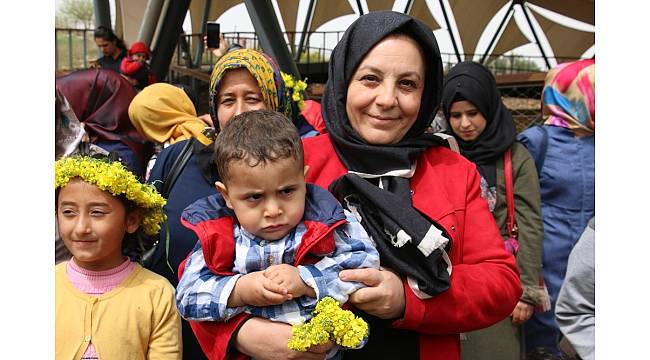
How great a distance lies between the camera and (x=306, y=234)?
1.73 meters

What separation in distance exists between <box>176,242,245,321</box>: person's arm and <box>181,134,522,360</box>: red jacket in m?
0.06

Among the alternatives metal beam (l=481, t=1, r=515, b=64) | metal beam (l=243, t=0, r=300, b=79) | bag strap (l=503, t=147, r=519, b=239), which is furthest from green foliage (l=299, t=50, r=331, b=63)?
bag strap (l=503, t=147, r=519, b=239)

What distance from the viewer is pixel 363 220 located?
1.86 m

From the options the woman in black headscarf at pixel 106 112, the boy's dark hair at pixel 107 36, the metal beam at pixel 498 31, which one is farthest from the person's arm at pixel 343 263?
the metal beam at pixel 498 31

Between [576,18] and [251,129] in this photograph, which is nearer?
[251,129]

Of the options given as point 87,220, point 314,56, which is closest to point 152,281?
point 87,220

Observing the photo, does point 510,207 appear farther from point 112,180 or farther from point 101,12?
point 101,12

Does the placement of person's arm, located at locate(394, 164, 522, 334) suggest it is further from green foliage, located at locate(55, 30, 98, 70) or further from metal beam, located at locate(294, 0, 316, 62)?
metal beam, located at locate(294, 0, 316, 62)

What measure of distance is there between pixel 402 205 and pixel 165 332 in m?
1.02

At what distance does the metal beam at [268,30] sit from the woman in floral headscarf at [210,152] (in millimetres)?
7545

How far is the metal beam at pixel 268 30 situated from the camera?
10.1m

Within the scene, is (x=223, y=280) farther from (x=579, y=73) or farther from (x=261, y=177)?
(x=579, y=73)

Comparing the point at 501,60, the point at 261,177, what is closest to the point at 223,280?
the point at 261,177

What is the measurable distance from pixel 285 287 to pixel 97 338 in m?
0.90
